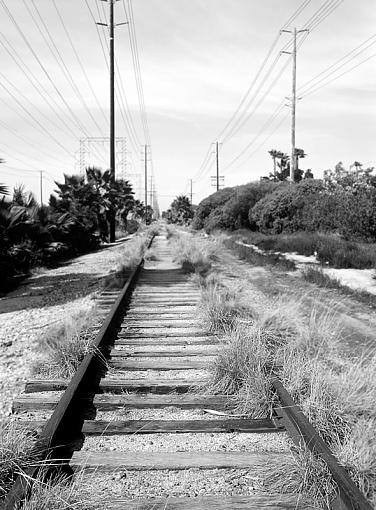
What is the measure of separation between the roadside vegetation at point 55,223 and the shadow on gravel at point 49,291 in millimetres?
774

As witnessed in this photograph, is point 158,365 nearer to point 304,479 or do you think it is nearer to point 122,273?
point 304,479

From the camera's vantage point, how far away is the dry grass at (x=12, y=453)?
284cm

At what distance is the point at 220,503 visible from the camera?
2.74 meters

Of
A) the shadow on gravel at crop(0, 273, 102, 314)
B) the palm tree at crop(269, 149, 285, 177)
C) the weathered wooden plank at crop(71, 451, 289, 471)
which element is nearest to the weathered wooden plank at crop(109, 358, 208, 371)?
the weathered wooden plank at crop(71, 451, 289, 471)

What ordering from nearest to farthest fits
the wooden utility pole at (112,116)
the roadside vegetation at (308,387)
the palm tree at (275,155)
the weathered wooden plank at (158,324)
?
1. the roadside vegetation at (308,387)
2. the weathered wooden plank at (158,324)
3. the wooden utility pole at (112,116)
4. the palm tree at (275,155)


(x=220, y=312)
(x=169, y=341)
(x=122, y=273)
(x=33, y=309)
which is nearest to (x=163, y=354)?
(x=169, y=341)

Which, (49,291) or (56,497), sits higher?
(56,497)

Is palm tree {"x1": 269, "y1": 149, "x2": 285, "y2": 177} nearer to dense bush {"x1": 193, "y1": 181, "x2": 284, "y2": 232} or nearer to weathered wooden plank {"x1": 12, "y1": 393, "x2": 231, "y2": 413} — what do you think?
dense bush {"x1": 193, "y1": 181, "x2": 284, "y2": 232}

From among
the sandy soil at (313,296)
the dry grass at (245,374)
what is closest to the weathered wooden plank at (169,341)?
the dry grass at (245,374)

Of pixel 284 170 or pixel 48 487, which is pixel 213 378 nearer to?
pixel 48 487

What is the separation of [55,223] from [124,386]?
626 inches

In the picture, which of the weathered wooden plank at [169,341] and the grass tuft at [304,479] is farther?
the weathered wooden plank at [169,341]

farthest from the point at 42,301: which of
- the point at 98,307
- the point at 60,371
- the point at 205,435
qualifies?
the point at 205,435

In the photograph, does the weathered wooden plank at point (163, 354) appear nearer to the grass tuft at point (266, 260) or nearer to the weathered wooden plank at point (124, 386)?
the weathered wooden plank at point (124, 386)
